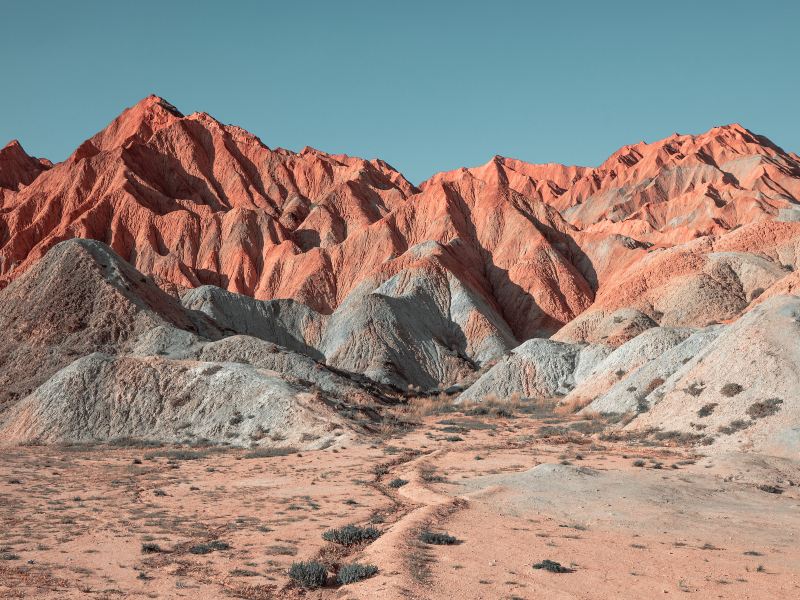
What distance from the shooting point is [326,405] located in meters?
39.3

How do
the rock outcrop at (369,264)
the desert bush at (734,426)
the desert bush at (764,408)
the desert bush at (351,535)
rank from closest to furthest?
the desert bush at (351,535), the desert bush at (764,408), the desert bush at (734,426), the rock outcrop at (369,264)

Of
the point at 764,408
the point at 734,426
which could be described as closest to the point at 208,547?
the point at 734,426

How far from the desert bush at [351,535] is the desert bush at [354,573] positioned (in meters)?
2.65

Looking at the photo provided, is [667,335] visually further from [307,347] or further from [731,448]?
[307,347]

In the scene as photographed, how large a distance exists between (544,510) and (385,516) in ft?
14.0

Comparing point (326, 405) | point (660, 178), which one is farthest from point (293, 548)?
point (660, 178)

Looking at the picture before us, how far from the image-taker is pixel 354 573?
13.6m

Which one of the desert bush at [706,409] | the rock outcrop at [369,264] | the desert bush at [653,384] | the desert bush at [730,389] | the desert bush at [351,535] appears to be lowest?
the desert bush at [351,535]

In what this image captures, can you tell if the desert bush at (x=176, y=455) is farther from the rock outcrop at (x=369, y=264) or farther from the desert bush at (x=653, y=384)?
the desert bush at (x=653, y=384)

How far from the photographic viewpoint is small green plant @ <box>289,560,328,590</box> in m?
13.6

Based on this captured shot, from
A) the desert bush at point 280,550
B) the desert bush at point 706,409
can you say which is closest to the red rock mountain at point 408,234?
the desert bush at point 706,409

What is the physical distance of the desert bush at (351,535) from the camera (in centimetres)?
1666

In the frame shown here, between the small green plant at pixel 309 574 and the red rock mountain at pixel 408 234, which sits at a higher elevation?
the red rock mountain at pixel 408 234

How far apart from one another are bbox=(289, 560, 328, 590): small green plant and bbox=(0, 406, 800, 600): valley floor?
0.76 ft
